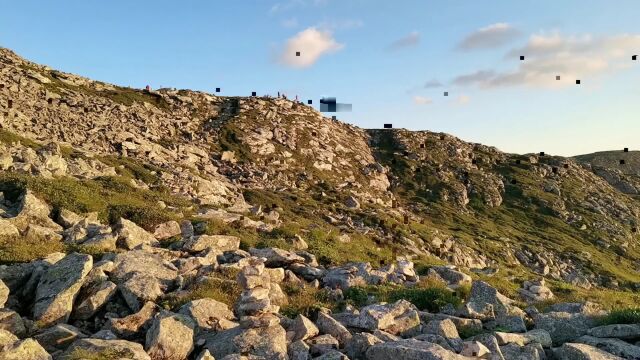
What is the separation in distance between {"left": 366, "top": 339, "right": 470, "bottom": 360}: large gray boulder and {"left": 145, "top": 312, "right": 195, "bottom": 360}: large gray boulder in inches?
190

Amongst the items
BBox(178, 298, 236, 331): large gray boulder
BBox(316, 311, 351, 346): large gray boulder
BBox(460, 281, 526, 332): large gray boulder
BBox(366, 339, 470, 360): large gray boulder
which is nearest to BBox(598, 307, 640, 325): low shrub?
BBox(460, 281, 526, 332): large gray boulder

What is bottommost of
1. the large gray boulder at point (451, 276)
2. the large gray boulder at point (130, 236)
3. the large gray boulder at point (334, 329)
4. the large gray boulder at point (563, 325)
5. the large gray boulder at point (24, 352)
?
the large gray boulder at point (451, 276)

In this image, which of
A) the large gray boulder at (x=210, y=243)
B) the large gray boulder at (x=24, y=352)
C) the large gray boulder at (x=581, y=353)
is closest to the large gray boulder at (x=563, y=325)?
the large gray boulder at (x=581, y=353)

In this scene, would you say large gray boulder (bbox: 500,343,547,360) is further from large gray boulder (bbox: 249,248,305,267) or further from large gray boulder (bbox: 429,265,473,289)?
large gray boulder (bbox: 429,265,473,289)

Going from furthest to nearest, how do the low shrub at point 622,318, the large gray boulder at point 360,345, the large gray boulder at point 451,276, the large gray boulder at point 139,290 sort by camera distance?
the large gray boulder at point 451,276 < the low shrub at point 622,318 < the large gray boulder at point 139,290 < the large gray boulder at point 360,345

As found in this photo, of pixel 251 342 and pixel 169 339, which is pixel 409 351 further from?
pixel 169 339

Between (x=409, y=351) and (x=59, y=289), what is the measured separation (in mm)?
10670

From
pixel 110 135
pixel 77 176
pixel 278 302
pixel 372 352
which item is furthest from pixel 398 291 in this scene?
pixel 110 135

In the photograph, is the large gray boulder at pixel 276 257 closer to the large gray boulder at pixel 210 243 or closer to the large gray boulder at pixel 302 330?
the large gray boulder at pixel 210 243

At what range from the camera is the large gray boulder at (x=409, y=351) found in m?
11.6

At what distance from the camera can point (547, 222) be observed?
359 feet

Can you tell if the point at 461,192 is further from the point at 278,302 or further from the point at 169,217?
the point at 278,302

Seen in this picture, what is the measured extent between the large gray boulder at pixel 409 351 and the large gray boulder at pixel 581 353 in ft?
11.3

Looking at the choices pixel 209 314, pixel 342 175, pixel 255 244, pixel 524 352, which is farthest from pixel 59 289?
pixel 342 175
